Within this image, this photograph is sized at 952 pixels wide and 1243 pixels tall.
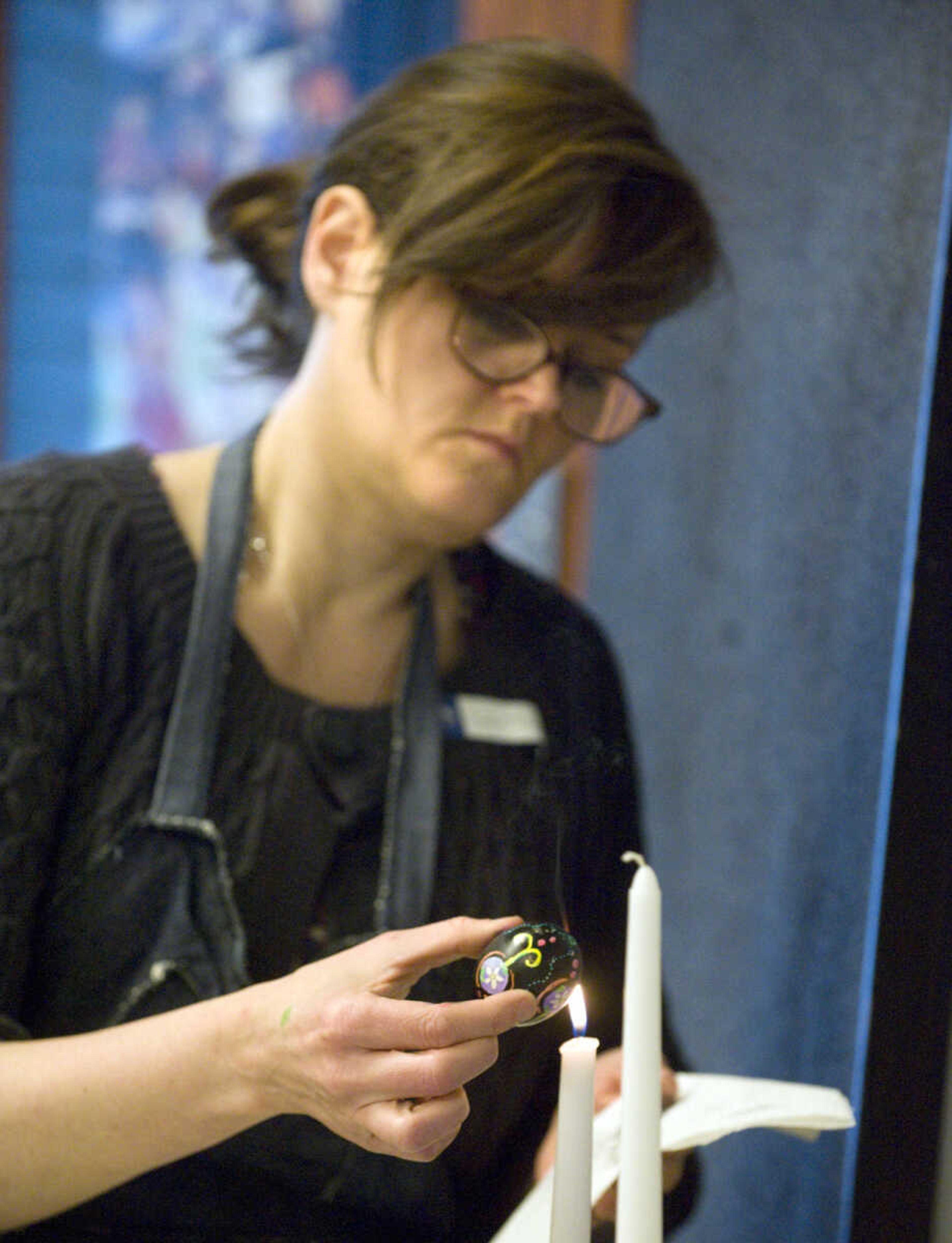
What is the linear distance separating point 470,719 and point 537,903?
23 cm

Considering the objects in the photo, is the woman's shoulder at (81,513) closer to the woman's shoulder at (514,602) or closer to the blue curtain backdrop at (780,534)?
the woman's shoulder at (514,602)

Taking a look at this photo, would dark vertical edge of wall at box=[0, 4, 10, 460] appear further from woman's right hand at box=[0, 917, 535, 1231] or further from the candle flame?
the candle flame

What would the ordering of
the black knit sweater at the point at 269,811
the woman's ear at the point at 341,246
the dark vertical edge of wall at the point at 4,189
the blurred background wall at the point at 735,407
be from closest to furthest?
the black knit sweater at the point at 269,811 → the blurred background wall at the point at 735,407 → the woman's ear at the point at 341,246 → the dark vertical edge of wall at the point at 4,189

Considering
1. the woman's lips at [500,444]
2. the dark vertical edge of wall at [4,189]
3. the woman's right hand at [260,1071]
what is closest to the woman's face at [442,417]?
the woman's lips at [500,444]

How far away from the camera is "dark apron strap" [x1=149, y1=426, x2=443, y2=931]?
636 millimetres

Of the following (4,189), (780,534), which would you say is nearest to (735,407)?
(780,534)

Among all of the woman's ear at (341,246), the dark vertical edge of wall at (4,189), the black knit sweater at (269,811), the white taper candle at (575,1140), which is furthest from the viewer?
the dark vertical edge of wall at (4,189)

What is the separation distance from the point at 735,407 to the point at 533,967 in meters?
0.83

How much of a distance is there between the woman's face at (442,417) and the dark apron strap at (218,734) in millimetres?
75

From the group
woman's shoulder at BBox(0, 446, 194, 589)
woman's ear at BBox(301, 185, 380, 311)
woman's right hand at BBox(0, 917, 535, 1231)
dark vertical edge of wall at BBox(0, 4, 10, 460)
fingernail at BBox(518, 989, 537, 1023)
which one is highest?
dark vertical edge of wall at BBox(0, 4, 10, 460)

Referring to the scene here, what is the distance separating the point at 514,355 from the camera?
65 centimetres

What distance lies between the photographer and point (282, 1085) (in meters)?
0.44

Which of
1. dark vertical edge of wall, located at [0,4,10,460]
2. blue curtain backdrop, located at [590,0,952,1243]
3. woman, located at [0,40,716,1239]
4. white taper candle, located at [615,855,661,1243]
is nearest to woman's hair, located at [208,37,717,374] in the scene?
woman, located at [0,40,716,1239]

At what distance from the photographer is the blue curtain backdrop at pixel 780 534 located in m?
0.66
